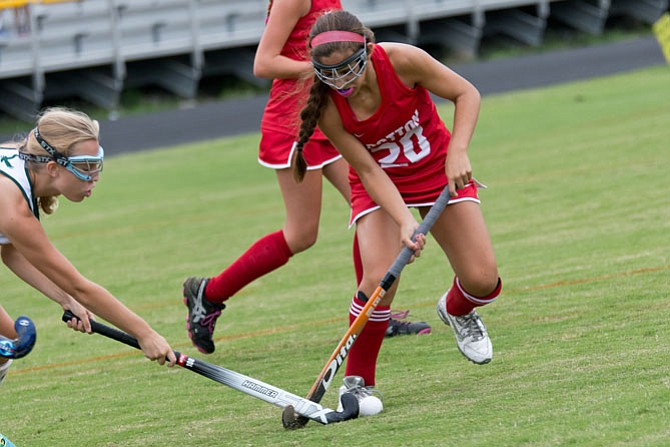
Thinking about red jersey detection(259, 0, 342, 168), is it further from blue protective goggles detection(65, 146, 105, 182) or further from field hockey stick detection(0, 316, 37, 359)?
field hockey stick detection(0, 316, 37, 359)

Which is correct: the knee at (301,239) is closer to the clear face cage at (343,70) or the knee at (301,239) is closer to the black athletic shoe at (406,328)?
the black athletic shoe at (406,328)

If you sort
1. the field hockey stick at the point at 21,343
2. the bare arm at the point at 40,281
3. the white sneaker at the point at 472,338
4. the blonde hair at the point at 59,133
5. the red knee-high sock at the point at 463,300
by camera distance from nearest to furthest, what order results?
1. the field hockey stick at the point at 21,343
2. the blonde hair at the point at 59,133
3. the bare arm at the point at 40,281
4. the white sneaker at the point at 472,338
5. the red knee-high sock at the point at 463,300

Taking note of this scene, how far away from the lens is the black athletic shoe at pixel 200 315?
599 cm

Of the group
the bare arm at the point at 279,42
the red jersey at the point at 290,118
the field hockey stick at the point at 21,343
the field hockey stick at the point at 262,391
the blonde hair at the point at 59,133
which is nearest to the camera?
the field hockey stick at the point at 21,343

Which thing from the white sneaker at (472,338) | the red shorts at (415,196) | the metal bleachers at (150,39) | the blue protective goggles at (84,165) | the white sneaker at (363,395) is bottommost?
the metal bleachers at (150,39)

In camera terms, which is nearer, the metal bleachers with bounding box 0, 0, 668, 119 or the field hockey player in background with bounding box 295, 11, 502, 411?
the field hockey player in background with bounding box 295, 11, 502, 411

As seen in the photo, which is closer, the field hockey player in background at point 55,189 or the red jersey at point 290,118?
the field hockey player in background at point 55,189

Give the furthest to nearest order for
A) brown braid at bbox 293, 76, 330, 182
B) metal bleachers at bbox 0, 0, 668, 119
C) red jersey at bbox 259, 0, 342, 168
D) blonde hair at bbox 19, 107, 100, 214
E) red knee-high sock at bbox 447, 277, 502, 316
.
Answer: metal bleachers at bbox 0, 0, 668, 119
red jersey at bbox 259, 0, 342, 168
red knee-high sock at bbox 447, 277, 502, 316
brown braid at bbox 293, 76, 330, 182
blonde hair at bbox 19, 107, 100, 214

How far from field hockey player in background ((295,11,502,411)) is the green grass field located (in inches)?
12.9

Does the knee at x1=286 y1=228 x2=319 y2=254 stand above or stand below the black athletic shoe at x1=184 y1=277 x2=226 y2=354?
above

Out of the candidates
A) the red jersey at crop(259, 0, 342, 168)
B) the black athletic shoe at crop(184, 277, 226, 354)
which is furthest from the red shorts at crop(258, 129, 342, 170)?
the black athletic shoe at crop(184, 277, 226, 354)

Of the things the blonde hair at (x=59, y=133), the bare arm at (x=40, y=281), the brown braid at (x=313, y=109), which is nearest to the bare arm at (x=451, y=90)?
the brown braid at (x=313, y=109)

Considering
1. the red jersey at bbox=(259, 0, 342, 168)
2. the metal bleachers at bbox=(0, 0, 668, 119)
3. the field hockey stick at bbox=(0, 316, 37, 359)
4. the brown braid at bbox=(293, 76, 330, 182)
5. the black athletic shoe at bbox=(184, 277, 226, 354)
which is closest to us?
the field hockey stick at bbox=(0, 316, 37, 359)

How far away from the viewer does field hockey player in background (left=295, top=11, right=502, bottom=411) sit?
456 centimetres
